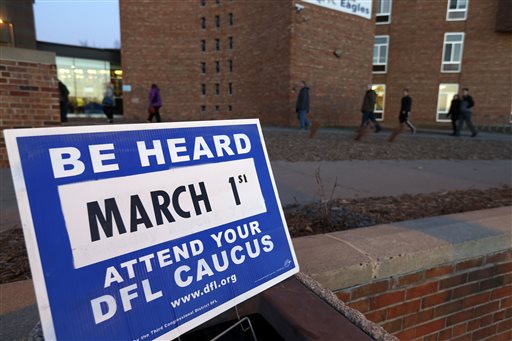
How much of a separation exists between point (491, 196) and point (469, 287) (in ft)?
8.58

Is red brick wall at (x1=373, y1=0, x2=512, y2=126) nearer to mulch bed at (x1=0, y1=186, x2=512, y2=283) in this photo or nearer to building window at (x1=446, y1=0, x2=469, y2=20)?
building window at (x1=446, y1=0, x2=469, y2=20)

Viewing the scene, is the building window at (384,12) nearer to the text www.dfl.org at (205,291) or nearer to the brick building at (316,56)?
the brick building at (316,56)

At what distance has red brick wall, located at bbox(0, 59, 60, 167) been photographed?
5465mm

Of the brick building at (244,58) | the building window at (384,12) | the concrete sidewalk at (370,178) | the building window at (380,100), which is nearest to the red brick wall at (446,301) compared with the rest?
the concrete sidewalk at (370,178)

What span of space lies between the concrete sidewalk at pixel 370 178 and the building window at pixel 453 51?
20.9 m

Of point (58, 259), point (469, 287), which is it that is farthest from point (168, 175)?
point (469, 287)

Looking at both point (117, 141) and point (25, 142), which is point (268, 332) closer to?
point (117, 141)

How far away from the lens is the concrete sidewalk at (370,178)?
453 cm

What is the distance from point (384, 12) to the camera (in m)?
27.5

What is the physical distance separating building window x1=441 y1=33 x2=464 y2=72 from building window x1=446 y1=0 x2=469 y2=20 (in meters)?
1.16

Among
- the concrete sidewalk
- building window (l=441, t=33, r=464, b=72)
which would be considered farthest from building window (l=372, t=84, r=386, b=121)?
the concrete sidewalk

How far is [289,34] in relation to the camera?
17.7 metres

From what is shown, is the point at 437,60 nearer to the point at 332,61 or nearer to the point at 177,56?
the point at 332,61

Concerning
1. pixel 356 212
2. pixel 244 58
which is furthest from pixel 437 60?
pixel 356 212
